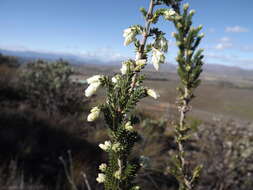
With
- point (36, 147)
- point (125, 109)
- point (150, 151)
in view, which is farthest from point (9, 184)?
point (150, 151)

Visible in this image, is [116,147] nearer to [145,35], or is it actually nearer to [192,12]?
[145,35]

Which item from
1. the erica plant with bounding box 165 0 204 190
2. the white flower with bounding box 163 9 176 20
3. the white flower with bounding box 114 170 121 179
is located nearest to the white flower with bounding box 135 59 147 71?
the white flower with bounding box 163 9 176 20

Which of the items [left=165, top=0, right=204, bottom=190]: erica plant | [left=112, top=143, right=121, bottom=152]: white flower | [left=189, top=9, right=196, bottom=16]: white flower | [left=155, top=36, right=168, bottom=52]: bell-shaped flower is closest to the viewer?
[left=112, top=143, right=121, bottom=152]: white flower

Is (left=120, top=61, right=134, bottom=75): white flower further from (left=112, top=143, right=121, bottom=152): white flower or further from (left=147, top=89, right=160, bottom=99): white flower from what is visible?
(left=112, top=143, right=121, bottom=152): white flower

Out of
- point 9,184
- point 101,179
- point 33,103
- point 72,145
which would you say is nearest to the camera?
point 101,179

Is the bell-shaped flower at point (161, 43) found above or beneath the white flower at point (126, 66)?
above

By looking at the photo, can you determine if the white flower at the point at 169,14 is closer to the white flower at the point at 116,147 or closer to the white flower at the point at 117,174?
the white flower at the point at 116,147

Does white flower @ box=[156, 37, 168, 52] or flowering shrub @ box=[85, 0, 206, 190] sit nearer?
flowering shrub @ box=[85, 0, 206, 190]

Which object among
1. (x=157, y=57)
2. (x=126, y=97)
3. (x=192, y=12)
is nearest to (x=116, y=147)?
(x=126, y=97)

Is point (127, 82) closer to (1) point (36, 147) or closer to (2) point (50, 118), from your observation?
(1) point (36, 147)

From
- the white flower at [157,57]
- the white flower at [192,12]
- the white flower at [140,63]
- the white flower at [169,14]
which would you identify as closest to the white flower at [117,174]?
the white flower at [140,63]

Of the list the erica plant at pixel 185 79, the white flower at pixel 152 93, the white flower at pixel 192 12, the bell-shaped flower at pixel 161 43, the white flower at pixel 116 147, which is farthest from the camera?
the white flower at pixel 192 12
